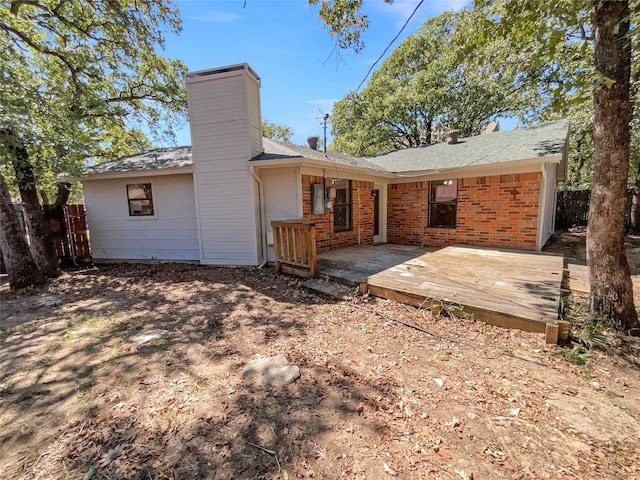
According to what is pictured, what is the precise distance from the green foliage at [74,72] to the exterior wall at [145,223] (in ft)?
4.08

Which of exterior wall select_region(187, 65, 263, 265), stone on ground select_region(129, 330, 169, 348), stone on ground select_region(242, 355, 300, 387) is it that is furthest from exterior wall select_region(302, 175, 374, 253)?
stone on ground select_region(242, 355, 300, 387)

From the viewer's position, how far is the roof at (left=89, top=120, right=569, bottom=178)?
23.6ft

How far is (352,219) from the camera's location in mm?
8758

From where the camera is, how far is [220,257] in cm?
755

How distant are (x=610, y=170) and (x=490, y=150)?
18.3 feet

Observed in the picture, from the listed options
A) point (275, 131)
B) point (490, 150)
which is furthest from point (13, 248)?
point (275, 131)

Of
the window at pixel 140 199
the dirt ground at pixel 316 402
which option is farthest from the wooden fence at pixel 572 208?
the window at pixel 140 199

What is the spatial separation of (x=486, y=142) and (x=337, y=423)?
10.00m

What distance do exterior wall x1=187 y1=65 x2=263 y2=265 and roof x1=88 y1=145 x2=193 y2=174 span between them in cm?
93

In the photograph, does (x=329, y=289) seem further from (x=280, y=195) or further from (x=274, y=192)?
(x=274, y=192)

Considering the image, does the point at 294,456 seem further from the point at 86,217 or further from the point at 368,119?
the point at 368,119

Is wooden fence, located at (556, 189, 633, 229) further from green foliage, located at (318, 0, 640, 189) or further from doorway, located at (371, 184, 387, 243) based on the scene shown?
doorway, located at (371, 184, 387, 243)

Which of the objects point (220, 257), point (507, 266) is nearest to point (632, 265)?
point (507, 266)

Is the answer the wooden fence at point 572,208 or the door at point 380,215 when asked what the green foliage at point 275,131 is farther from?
the wooden fence at point 572,208
